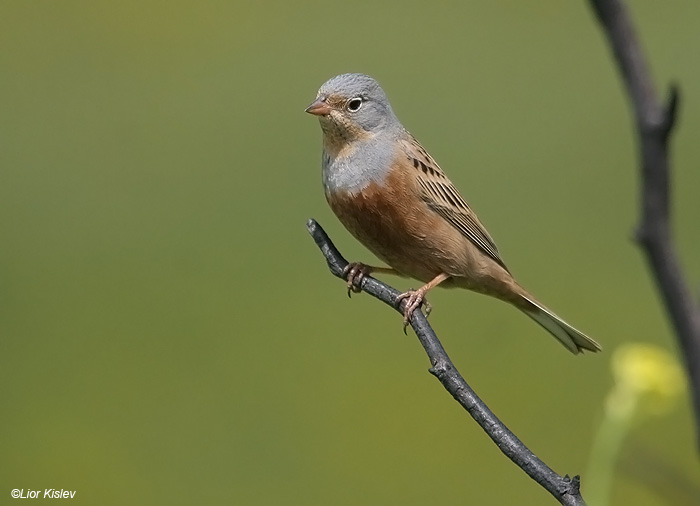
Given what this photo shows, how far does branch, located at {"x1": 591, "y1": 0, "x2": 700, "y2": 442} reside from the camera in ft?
2.36

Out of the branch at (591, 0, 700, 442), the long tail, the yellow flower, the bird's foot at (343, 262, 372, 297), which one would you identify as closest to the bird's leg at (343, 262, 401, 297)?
the bird's foot at (343, 262, 372, 297)

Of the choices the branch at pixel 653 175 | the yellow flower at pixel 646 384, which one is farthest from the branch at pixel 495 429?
the branch at pixel 653 175

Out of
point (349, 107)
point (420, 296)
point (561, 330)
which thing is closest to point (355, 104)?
point (349, 107)

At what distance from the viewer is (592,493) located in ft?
4.20

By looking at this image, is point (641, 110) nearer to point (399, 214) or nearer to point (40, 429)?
point (399, 214)

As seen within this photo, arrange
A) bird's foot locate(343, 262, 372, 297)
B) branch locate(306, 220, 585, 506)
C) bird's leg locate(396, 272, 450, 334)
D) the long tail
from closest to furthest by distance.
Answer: branch locate(306, 220, 585, 506)
bird's leg locate(396, 272, 450, 334)
bird's foot locate(343, 262, 372, 297)
the long tail

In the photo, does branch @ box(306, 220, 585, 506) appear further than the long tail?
No

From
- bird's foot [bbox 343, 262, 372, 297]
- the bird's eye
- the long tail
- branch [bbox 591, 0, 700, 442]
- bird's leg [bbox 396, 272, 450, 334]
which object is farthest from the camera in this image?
the long tail

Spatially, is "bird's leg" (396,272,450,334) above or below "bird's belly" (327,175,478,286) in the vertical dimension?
below

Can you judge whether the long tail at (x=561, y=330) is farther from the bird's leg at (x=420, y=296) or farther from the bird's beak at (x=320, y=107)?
the bird's beak at (x=320, y=107)

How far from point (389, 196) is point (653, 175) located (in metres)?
2.39

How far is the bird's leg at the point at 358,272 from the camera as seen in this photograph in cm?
307

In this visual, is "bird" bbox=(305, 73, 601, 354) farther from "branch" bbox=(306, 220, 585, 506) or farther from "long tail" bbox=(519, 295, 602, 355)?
"branch" bbox=(306, 220, 585, 506)

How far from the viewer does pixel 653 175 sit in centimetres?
74
